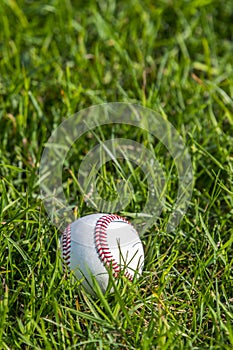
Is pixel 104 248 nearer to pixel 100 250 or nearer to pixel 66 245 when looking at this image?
pixel 100 250

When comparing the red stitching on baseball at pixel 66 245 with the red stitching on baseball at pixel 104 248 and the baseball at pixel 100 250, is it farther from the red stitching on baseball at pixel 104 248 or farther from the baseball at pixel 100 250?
the red stitching on baseball at pixel 104 248

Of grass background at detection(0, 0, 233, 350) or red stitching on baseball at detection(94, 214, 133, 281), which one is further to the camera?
red stitching on baseball at detection(94, 214, 133, 281)

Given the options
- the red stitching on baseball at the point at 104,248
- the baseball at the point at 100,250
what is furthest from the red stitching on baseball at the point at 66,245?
the red stitching on baseball at the point at 104,248

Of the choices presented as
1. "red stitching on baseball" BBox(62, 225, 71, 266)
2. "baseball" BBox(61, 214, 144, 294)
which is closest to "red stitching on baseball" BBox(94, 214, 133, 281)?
"baseball" BBox(61, 214, 144, 294)

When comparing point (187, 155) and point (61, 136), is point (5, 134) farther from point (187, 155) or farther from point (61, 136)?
point (187, 155)

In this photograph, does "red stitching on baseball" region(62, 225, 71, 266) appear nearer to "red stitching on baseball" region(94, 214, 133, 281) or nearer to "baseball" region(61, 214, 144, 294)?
"baseball" region(61, 214, 144, 294)
